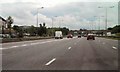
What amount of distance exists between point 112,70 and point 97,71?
819 millimetres

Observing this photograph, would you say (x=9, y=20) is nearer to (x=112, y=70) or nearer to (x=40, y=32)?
(x=40, y=32)

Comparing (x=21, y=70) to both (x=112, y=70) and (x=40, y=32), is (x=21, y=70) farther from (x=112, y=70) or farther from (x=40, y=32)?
(x=40, y=32)

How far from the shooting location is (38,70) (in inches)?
470

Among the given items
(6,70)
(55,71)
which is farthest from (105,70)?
(6,70)

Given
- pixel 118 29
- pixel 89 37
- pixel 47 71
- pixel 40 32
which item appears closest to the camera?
pixel 47 71

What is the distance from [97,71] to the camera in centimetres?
1178

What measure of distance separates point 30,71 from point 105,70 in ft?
10.4

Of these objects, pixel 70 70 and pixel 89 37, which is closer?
pixel 70 70

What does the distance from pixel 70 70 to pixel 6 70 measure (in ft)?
8.83

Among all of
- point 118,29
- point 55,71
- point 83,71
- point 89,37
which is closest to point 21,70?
point 55,71

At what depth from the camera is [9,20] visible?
142m

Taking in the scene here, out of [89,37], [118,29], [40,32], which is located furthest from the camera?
[118,29]

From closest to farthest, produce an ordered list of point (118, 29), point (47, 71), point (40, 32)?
point (47, 71), point (40, 32), point (118, 29)

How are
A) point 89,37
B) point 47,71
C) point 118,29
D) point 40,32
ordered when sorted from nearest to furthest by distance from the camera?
1. point 47,71
2. point 89,37
3. point 40,32
4. point 118,29
